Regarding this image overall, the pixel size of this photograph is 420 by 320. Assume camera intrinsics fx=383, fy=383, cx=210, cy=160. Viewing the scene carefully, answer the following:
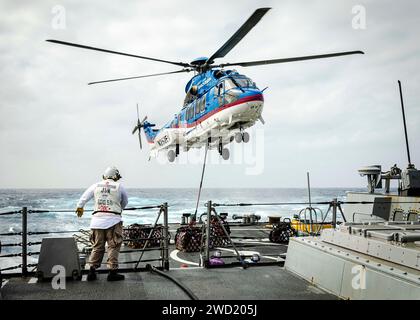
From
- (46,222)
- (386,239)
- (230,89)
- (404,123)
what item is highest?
(230,89)

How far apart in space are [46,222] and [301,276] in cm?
3369

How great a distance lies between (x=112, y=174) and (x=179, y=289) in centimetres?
216

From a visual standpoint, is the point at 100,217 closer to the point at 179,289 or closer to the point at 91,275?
the point at 91,275

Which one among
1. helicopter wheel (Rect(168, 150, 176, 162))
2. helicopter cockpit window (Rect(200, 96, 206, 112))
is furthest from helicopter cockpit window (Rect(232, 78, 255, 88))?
helicopter wheel (Rect(168, 150, 176, 162))

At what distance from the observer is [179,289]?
17.6 feet

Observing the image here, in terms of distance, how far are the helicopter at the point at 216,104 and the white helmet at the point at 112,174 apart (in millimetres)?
7699

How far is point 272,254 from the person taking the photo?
33.8 ft

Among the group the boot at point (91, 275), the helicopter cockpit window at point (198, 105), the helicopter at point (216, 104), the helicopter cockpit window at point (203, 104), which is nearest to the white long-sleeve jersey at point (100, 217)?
the boot at point (91, 275)

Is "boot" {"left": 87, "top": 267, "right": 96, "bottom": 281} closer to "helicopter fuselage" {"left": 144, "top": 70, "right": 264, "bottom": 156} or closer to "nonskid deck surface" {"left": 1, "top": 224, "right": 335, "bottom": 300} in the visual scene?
"nonskid deck surface" {"left": 1, "top": 224, "right": 335, "bottom": 300}

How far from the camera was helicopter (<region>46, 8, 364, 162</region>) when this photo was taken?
15.9 metres

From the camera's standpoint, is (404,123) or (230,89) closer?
(404,123)
